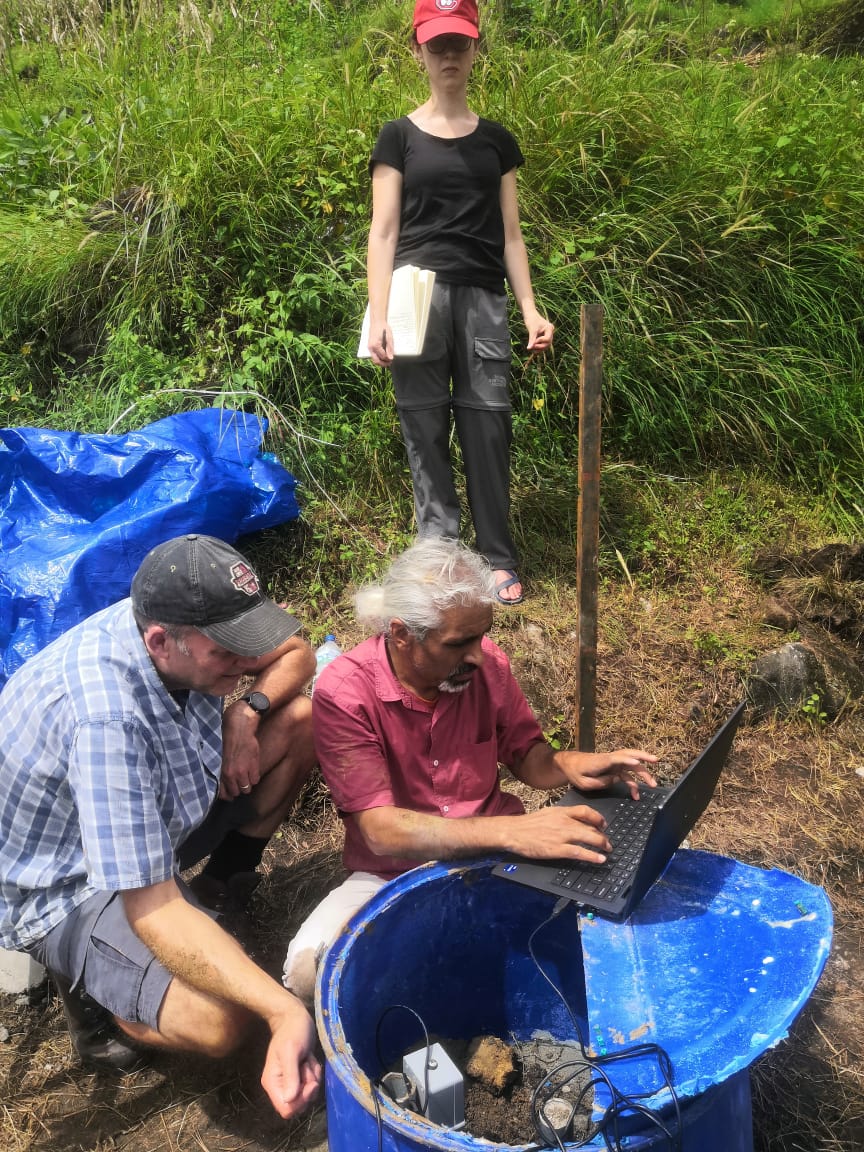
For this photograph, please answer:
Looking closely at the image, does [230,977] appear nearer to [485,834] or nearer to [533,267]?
[485,834]

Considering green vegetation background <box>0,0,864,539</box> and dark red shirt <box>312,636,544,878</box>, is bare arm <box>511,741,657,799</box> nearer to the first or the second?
dark red shirt <box>312,636,544,878</box>

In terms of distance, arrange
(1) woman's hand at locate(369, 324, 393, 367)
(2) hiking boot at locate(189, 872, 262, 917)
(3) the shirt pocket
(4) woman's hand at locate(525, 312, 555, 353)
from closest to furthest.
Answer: (3) the shirt pocket → (2) hiking boot at locate(189, 872, 262, 917) → (1) woman's hand at locate(369, 324, 393, 367) → (4) woman's hand at locate(525, 312, 555, 353)

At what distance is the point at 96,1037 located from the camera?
2.34m

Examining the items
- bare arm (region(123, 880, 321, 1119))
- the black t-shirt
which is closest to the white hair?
bare arm (region(123, 880, 321, 1119))

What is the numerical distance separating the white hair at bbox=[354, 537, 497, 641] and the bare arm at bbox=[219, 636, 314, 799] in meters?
0.38

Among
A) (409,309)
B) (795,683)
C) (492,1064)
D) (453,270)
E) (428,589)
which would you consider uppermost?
(453,270)

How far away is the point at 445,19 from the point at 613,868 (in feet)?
9.20

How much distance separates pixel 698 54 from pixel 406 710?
5766mm

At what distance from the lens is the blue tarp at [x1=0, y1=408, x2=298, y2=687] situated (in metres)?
3.25

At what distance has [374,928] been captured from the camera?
6.15 ft

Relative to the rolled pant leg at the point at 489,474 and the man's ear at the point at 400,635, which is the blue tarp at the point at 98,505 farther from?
the man's ear at the point at 400,635

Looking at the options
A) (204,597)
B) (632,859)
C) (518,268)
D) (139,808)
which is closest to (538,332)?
(518,268)

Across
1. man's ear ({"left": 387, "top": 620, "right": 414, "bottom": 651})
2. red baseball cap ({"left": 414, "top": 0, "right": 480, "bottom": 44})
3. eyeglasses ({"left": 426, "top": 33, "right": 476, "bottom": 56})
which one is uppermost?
red baseball cap ({"left": 414, "top": 0, "right": 480, "bottom": 44})

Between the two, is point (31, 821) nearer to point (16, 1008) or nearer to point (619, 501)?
point (16, 1008)
